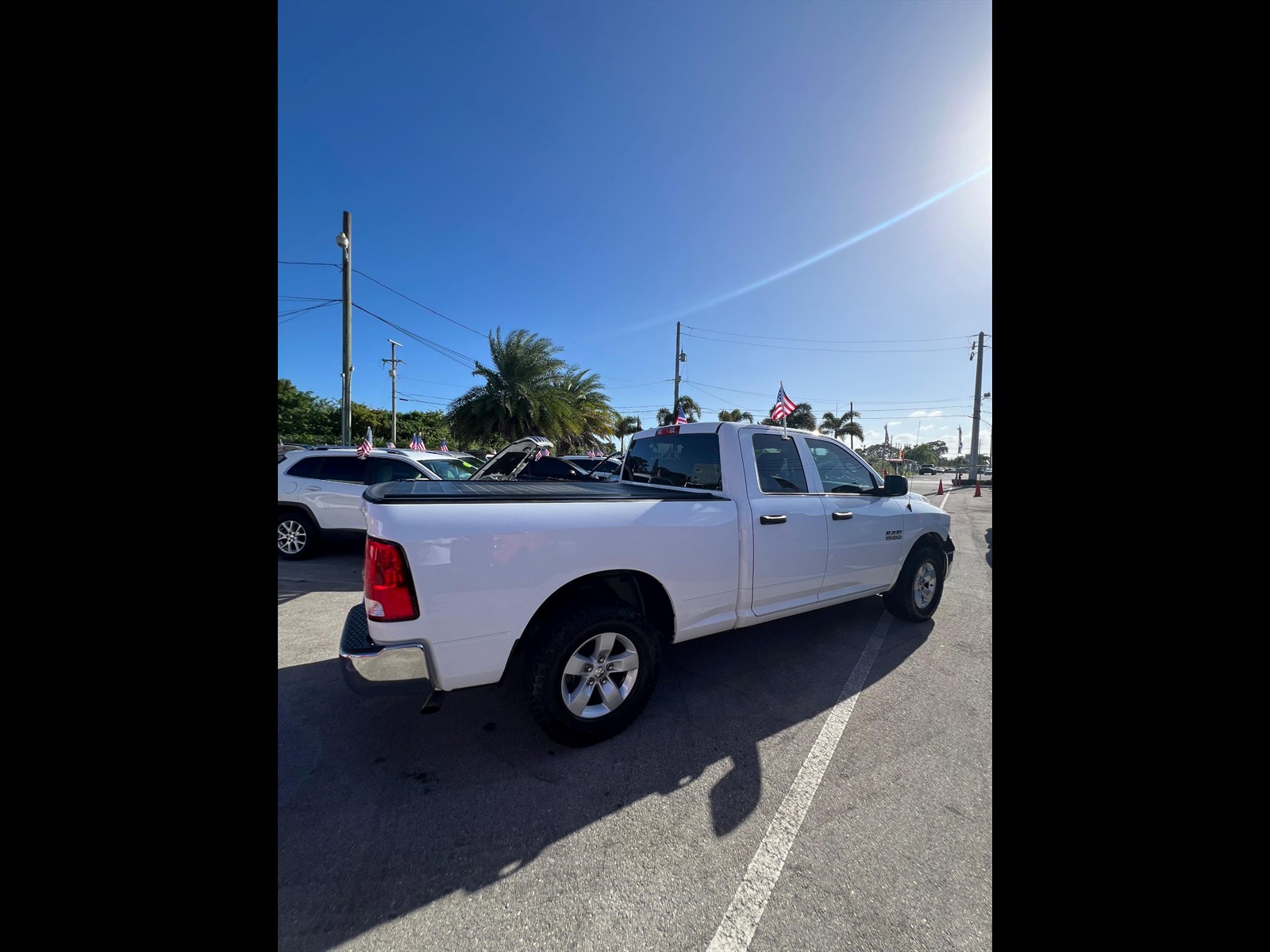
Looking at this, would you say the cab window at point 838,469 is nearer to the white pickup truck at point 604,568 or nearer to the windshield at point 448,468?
the white pickup truck at point 604,568

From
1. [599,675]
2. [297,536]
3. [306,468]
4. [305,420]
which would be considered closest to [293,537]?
Result: [297,536]

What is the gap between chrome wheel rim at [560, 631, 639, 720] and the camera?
98.9 inches

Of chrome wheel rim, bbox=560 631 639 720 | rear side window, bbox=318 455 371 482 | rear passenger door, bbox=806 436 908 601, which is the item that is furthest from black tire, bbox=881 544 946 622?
rear side window, bbox=318 455 371 482

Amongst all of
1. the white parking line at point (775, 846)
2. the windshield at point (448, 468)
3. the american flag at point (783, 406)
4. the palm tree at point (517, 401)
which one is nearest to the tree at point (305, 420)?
the palm tree at point (517, 401)

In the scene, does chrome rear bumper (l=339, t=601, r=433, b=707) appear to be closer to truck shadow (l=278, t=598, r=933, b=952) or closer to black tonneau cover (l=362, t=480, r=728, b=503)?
truck shadow (l=278, t=598, r=933, b=952)

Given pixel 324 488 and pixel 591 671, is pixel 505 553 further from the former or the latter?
pixel 324 488

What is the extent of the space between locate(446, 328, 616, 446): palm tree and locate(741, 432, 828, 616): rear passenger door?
1735cm

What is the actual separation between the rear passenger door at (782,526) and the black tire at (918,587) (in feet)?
4.46

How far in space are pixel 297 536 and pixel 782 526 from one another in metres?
7.77
